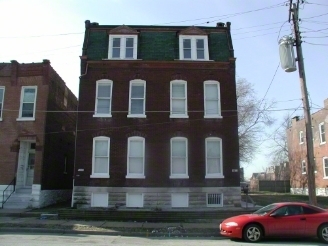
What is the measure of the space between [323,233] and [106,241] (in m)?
7.48

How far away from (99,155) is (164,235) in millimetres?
8055

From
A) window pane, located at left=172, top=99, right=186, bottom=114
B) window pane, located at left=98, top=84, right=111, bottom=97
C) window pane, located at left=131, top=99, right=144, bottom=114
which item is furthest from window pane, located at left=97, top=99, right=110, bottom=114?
window pane, located at left=172, top=99, right=186, bottom=114

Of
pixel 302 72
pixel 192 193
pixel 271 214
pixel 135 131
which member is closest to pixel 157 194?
pixel 192 193

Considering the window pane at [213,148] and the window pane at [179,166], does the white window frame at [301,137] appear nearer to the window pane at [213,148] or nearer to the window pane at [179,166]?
the window pane at [213,148]

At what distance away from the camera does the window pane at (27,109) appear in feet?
70.9

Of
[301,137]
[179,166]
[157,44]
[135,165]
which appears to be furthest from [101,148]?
[301,137]

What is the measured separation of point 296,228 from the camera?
1217 cm

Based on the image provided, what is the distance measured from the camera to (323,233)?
1209 centimetres

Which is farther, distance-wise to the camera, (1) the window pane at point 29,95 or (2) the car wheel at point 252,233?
(1) the window pane at point 29,95

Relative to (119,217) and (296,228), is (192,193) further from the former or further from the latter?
(296,228)

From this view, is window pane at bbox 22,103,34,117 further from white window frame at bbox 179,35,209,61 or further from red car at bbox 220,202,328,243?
red car at bbox 220,202,328,243

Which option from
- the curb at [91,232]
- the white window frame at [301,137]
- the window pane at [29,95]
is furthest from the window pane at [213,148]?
the white window frame at [301,137]

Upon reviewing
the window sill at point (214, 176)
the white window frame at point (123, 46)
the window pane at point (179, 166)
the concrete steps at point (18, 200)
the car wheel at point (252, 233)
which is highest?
the white window frame at point (123, 46)

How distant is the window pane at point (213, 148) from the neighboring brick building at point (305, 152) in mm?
13291
